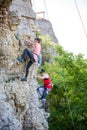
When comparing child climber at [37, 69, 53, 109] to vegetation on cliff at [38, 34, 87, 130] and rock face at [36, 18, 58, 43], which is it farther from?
rock face at [36, 18, 58, 43]

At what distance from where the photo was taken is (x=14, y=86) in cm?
1187

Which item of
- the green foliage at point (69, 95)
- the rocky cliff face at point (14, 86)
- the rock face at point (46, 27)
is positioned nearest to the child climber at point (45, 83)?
the rocky cliff face at point (14, 86)

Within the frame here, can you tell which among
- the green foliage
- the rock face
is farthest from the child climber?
the rock face

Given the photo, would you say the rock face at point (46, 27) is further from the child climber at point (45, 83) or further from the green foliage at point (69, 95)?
the child climber at point (45, 83)

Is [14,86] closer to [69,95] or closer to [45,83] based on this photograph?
[45,83]

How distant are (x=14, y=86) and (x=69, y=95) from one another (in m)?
9.79

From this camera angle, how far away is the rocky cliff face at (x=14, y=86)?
10695 mm

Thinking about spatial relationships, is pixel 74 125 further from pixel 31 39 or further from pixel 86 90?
pixel 31 39

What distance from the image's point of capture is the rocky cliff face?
1070cm

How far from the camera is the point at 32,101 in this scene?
1316 cm

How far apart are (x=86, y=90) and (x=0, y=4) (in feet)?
36.3

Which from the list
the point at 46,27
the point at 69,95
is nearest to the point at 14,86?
the point at 69,95

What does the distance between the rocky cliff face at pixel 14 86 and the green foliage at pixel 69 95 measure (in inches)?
275

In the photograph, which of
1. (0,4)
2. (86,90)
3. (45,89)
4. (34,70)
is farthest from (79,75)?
(0,4)
